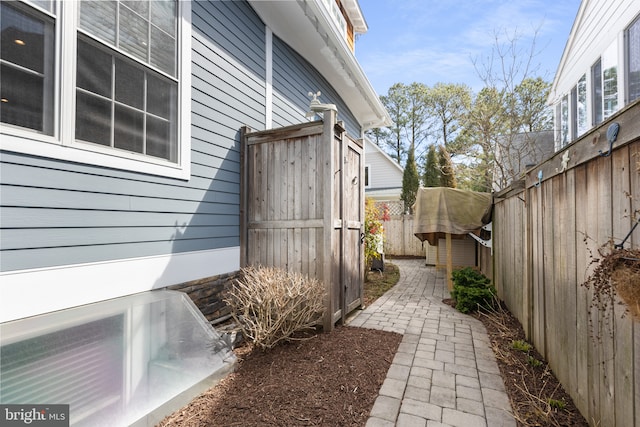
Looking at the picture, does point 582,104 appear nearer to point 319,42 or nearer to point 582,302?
point 319,42

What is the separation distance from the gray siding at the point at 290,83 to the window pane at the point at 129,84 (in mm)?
2230

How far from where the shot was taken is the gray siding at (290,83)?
4.89 meters

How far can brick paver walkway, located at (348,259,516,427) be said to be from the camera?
205 cm

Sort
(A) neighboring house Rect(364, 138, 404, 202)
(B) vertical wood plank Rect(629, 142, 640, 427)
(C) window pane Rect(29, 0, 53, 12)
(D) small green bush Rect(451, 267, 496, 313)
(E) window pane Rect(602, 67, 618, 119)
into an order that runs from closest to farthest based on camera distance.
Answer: (B) vertical wood plank Rect(629, 142, 640, 427) < (C) window pane Rect(29, 0, 53, 12) < (D) small green bush Rect(451, 267, 496, 313) < (E) window pane Rect(602, 67, 618, 119) < (A) neighboring house Rect(364, 138, 404, 202)

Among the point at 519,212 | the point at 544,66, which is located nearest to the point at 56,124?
the point at 519,212

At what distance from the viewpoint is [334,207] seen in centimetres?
365

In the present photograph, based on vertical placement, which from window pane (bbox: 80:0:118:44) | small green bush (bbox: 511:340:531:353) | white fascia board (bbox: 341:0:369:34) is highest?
white fascia board (bbox: 341:0:369:34)

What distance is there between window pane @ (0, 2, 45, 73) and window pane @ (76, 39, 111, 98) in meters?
0.24

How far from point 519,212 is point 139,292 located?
4.30 meters

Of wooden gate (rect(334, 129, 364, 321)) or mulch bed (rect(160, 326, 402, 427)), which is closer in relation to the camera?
mulch bed (rect(160, 326, 402, 427))

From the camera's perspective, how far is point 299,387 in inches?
92.3

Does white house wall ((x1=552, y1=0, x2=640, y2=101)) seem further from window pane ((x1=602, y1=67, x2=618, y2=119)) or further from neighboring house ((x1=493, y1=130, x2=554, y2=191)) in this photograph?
neighboring house ((x1=493, y1=130, x2=554, y2=191))

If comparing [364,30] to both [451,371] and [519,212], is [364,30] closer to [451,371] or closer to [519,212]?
[519,212]

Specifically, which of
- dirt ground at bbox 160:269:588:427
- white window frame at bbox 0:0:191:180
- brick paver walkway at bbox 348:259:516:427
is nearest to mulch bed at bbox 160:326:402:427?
dirt ground at bbox 160:269:588:427
